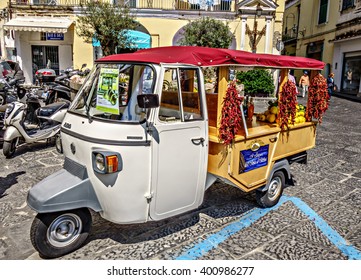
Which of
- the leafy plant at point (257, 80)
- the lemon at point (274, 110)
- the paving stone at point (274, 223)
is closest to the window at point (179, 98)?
the lemon at point (274, 110)

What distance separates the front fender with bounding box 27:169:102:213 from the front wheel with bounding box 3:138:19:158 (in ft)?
12.1

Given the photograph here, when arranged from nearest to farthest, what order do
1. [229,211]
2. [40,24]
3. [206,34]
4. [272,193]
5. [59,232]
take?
[59,232] → [229,211] → [272,193] → [206,34] → [40,24]

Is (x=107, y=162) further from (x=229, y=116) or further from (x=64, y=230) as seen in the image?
(x=229, y=116)

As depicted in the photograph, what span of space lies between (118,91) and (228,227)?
2.14 meters

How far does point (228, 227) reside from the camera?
4.02 meters

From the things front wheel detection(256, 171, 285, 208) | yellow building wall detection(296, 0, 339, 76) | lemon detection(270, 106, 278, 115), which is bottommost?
front wheel detection(256, 171, 285, 208)

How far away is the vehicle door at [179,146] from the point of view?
3.32 m

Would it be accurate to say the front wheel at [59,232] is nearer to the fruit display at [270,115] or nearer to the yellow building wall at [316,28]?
the fruit display at [270,115]

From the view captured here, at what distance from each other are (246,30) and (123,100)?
54.6 feet

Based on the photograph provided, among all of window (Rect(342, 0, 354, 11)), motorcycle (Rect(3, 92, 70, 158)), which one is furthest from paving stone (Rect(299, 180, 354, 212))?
window (Rect(342, 0, 354, 11))

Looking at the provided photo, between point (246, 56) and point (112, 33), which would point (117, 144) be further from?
point (112, 33)

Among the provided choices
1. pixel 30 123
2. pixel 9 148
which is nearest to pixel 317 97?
pixel 9 148

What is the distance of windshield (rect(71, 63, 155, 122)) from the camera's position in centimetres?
333

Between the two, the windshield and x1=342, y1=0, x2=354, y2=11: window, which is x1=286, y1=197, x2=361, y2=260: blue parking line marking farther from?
x1=342, y1=0, x2=354, y2=11: window
